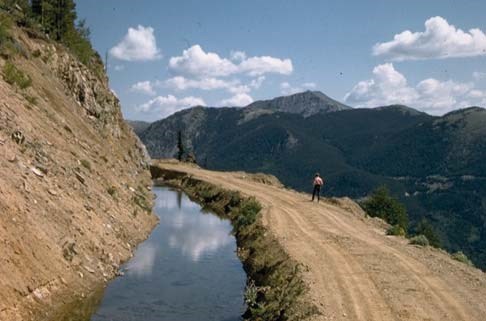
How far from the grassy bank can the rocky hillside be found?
7.71 m

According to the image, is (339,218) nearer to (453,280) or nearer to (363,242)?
(363,242)

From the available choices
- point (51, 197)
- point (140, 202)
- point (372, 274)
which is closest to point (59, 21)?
point (140, 202)

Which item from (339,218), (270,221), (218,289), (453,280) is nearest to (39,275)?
(218,289)

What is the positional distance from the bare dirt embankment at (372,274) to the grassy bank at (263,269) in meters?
0.58

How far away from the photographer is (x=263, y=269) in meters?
31.8

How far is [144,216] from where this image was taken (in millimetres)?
46969

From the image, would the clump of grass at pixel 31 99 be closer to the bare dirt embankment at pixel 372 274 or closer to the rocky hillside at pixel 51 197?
the rocky hillside at pixel 51 197

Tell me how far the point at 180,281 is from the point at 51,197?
27.4ft

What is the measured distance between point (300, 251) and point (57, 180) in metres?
14.8

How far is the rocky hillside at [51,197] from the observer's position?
2177cm

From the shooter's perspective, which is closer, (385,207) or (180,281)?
(180,281)

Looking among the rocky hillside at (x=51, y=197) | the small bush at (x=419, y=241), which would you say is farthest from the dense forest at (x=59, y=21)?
the small bush at (x=419, y=241)

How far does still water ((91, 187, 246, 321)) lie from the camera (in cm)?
2458

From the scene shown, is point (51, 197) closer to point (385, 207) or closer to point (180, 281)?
point (180, 281)
